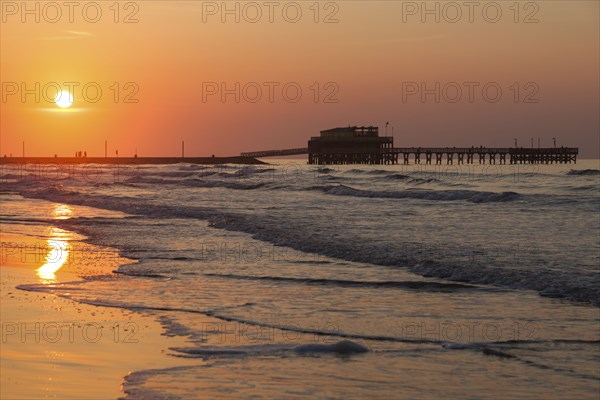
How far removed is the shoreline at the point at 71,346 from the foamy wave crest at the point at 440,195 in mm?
26829

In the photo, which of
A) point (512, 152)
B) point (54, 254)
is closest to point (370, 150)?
point (512, 152)

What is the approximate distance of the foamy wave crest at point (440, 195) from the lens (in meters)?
36.9

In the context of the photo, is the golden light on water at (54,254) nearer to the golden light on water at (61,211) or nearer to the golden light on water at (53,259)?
the golden light on water at (53,259)

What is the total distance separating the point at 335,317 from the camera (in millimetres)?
10641

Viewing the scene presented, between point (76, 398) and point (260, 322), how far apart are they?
347 centimetres

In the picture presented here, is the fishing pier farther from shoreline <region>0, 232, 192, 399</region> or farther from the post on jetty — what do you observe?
shoreline <region>0, 232, 192, 399</region>

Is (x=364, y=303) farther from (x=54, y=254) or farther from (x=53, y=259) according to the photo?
(x=54, y=254)

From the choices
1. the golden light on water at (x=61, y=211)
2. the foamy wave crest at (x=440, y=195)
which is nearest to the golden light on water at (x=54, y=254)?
the golden light on water at (x=61, y=211)

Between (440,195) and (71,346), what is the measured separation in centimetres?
3349

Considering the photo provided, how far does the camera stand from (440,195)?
41281 mm

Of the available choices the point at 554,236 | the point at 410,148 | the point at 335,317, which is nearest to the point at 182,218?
the point at 554,236

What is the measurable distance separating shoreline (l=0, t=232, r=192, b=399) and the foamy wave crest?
88.0 feet

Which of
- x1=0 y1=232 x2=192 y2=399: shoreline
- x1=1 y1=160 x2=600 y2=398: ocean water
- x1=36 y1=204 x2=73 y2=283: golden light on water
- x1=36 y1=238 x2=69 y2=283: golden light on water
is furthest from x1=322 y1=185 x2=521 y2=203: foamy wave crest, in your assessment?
x1=0 y1=232 x2=192 y2=399: shoreline

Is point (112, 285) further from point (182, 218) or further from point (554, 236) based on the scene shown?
point (182, 218)
